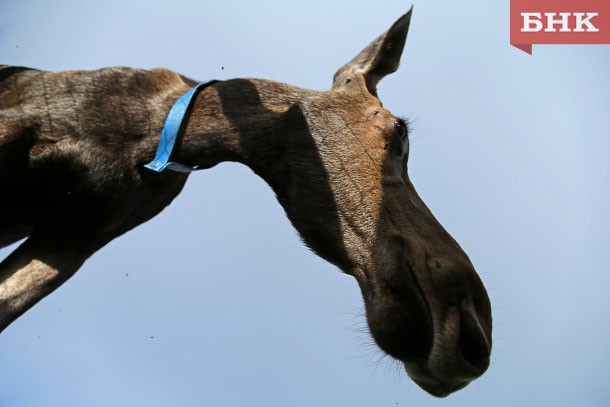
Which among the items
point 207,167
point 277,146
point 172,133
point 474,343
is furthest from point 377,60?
point 474,343

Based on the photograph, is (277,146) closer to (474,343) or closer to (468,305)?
(468,305)

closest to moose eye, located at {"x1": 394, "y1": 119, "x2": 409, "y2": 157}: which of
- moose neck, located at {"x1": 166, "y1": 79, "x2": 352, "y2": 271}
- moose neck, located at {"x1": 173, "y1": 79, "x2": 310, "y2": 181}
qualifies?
moose neck, located at {"x1": 166, "y1": 79, "x2": 352, "y2": 271}

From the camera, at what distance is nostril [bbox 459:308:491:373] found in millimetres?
3871

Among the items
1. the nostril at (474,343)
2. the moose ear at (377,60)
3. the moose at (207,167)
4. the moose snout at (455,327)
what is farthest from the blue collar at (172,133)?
the nostril at (474,343)

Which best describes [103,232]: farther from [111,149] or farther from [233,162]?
[233,162]

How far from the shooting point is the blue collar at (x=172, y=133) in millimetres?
4855

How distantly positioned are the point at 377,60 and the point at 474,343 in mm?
2881

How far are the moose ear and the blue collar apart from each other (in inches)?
54.5

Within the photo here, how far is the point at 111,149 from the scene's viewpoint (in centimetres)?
481

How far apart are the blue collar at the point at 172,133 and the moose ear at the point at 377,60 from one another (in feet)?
4.54

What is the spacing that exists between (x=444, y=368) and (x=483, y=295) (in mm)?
533

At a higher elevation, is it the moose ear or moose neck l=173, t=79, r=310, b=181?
the moose ear

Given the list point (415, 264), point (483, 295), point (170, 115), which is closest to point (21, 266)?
point (170, 115)

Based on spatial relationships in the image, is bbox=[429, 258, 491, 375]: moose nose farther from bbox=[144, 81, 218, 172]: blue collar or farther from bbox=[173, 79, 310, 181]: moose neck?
bbox=[144, 81, 218, 172]: blue collar
